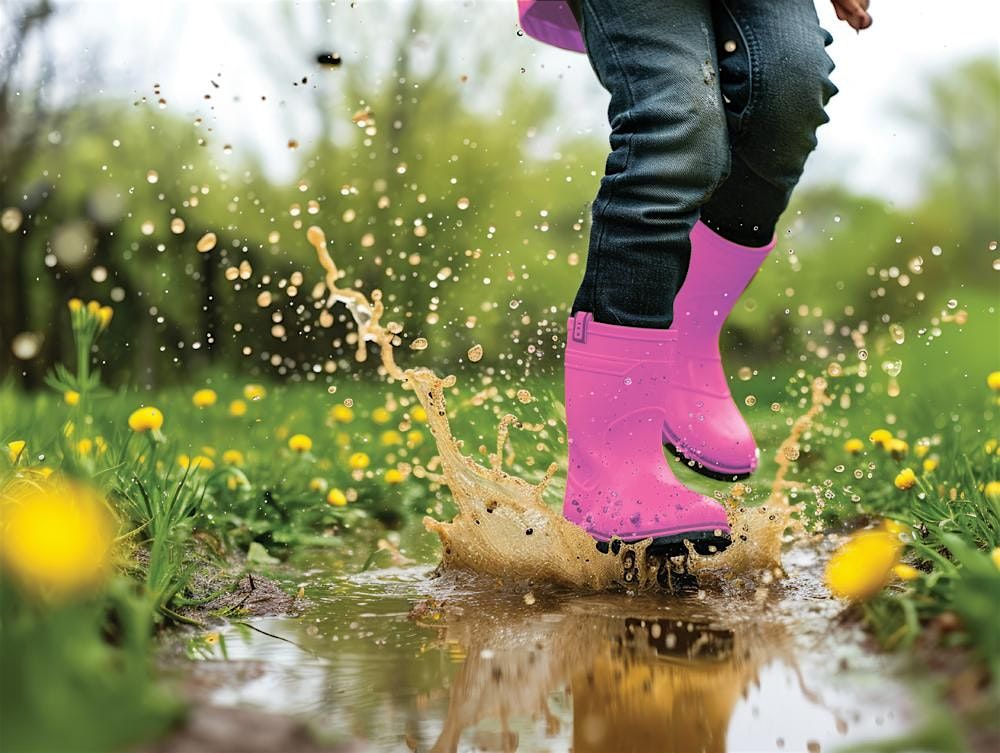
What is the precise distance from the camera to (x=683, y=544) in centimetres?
221

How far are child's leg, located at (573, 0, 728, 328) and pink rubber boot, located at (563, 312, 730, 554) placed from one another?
54 millimetres

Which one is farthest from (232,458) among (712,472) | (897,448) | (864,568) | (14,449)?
(864,568)

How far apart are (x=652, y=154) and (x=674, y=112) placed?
0.29ft

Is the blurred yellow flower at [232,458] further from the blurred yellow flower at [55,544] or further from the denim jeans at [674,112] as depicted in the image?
the blurred yellow flower at [55,544]

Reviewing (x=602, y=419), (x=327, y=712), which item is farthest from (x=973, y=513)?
(x=327, y=712)

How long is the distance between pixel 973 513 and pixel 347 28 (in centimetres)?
666

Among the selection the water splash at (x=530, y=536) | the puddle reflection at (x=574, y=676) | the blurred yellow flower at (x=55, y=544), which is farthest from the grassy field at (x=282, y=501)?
the water splash at (x=530, y=536)

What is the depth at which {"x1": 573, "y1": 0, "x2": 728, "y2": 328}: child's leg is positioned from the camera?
7.04 feet

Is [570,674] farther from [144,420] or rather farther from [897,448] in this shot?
[897,448]

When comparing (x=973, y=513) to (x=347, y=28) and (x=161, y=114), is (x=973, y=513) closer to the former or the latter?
(x=347, y=28)

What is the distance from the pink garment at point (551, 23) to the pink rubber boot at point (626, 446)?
84 cm

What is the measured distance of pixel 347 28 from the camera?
7.89 m

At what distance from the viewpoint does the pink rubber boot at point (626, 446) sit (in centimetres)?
218

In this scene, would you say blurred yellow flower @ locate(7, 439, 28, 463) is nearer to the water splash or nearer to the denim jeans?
the water splash
